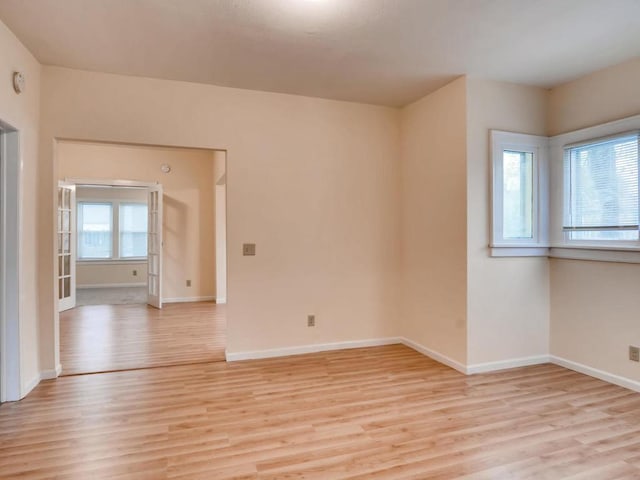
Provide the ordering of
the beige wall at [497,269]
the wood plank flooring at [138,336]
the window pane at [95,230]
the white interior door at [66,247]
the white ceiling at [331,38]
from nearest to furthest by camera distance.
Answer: the white ceiling at [331,38]
the beige wall at [497,269]
the wood plank flooring at [138,336]
the white interior door at [66,247]
the window pane at [95,230]

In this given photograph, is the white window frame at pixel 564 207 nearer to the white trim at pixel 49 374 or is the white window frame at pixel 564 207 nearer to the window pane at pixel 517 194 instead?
the window pane at pixel 517 194

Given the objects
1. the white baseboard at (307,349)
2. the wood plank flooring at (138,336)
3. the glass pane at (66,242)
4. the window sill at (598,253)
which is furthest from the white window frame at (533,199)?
the glass pane at (66,242)

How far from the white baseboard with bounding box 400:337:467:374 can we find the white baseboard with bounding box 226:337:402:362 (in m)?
0.14

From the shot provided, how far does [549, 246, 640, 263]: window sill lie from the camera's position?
2.88 metres

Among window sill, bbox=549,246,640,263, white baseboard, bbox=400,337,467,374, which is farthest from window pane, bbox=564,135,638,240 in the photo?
white baseboard, bbox=400,337,467,374

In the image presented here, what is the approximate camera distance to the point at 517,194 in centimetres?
348

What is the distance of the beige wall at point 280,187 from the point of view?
3.21m

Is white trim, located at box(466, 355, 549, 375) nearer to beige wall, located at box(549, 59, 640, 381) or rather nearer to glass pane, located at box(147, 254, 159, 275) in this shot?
beige wall, located at box(549, 59, 640, 381)

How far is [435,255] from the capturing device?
Answer: 145 inches

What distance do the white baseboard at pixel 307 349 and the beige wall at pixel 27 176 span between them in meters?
1.58

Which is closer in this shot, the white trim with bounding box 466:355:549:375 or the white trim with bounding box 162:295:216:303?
the white trim with bounding box 466:355:549:375

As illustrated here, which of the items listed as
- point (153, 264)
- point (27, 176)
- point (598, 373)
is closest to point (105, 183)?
point (153, 264)

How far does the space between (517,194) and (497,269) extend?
2.42 feet

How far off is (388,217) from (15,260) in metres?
3.35
